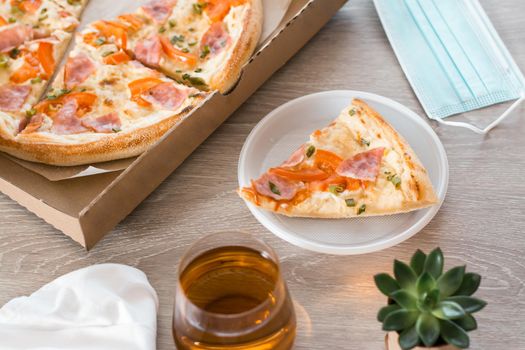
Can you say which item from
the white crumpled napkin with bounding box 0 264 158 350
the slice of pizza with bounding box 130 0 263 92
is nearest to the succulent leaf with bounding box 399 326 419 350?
the white crumpled napkin with bounding box 0 264 158 350

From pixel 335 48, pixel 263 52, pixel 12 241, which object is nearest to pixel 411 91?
pixel 335 48

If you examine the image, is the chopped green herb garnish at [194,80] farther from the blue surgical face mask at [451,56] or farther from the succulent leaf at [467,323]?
the succulent leaf at [467,323]

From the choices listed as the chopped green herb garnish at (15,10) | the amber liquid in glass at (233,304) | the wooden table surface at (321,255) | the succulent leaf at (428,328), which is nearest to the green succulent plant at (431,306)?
the succulent leaf at (428,328)

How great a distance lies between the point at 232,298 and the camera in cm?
153

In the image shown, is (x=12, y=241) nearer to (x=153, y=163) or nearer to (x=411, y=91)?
(x=153, y=163)

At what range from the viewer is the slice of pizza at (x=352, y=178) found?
1920 mm

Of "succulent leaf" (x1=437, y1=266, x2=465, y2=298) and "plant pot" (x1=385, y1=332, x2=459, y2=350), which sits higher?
"succulent leaf" (x1=437, y1=266, x2=465, y2=298)

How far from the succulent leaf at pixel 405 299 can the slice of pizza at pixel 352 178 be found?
56cm

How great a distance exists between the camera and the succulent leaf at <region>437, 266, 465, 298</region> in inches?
53.1

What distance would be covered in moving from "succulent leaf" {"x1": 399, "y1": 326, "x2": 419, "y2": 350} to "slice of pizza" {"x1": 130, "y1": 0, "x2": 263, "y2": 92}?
1.20 m

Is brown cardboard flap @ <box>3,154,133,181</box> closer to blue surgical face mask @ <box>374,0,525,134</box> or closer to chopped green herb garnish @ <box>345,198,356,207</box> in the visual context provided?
chopped green herb garnish @ <box>345,198,356,207</box>

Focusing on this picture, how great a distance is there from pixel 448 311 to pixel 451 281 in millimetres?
66

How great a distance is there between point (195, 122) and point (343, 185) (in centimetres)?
47

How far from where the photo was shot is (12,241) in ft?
6.56
